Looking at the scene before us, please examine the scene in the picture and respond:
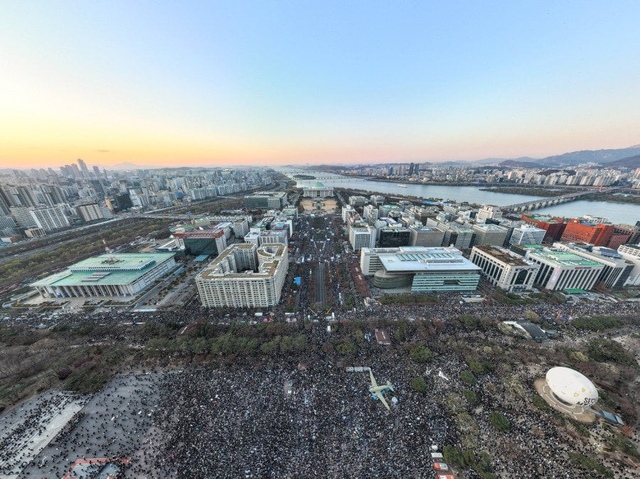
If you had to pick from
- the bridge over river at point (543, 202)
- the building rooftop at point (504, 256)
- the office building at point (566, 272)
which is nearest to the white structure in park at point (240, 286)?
the building rooftop at point (504, 256)

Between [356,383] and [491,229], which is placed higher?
[491,229]

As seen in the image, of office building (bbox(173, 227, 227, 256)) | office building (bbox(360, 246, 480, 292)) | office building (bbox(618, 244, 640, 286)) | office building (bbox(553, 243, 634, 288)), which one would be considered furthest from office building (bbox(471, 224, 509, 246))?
office building (bbox(173, 227, 227, 256))

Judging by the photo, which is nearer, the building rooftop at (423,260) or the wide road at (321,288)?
the wide road at (321,288)

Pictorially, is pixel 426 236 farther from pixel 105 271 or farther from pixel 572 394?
pixel 105 271

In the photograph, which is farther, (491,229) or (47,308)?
(491,229)

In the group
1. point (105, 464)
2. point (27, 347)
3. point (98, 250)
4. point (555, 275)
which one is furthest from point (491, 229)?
point (98, 250)

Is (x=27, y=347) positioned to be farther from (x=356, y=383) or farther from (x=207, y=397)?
(x=356, y=383)

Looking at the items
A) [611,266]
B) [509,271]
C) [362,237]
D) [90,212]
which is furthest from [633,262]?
[90,212]

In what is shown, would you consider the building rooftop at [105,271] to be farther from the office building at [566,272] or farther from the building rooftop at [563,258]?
the building rooftop at [563,258]
